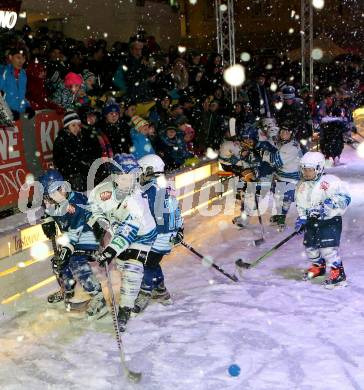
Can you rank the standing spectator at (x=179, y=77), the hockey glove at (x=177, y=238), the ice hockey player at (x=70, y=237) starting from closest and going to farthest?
the ice hockey player at (x=70, y=237), the hockey glove at (x=177, y=238), the standing spectator at (x=179, y=77)

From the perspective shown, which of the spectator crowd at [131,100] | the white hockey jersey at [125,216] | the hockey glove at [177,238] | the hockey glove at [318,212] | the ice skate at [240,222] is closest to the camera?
the white hockey jersey at [125,216]

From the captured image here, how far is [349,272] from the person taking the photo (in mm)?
6832

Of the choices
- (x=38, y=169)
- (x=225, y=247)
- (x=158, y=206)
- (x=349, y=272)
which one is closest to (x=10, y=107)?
(x=38, y=169)

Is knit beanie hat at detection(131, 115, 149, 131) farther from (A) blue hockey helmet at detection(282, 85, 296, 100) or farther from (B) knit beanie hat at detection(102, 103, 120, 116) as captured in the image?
(A) blue hockey helmet at detection(282, 85, 296, 100)

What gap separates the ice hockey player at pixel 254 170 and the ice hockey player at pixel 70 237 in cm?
359

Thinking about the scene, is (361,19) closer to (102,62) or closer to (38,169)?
(102,62)

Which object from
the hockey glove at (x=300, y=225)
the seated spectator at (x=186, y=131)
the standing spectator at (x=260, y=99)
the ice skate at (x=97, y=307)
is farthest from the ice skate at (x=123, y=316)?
the standing spectator at (x=260, y=99)

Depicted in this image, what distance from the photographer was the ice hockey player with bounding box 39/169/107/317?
555 cm

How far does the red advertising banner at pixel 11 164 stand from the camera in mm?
6664

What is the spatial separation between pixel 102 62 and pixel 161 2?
1246 cm

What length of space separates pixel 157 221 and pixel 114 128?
114 inches

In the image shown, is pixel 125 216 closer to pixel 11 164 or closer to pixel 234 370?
pixel 234 370

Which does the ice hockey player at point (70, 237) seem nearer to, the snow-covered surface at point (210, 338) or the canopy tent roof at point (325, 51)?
the snow-covered surface at point (210, 338)

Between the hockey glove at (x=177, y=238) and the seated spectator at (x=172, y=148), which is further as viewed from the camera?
the seated spectator at (x=172, y=148)
